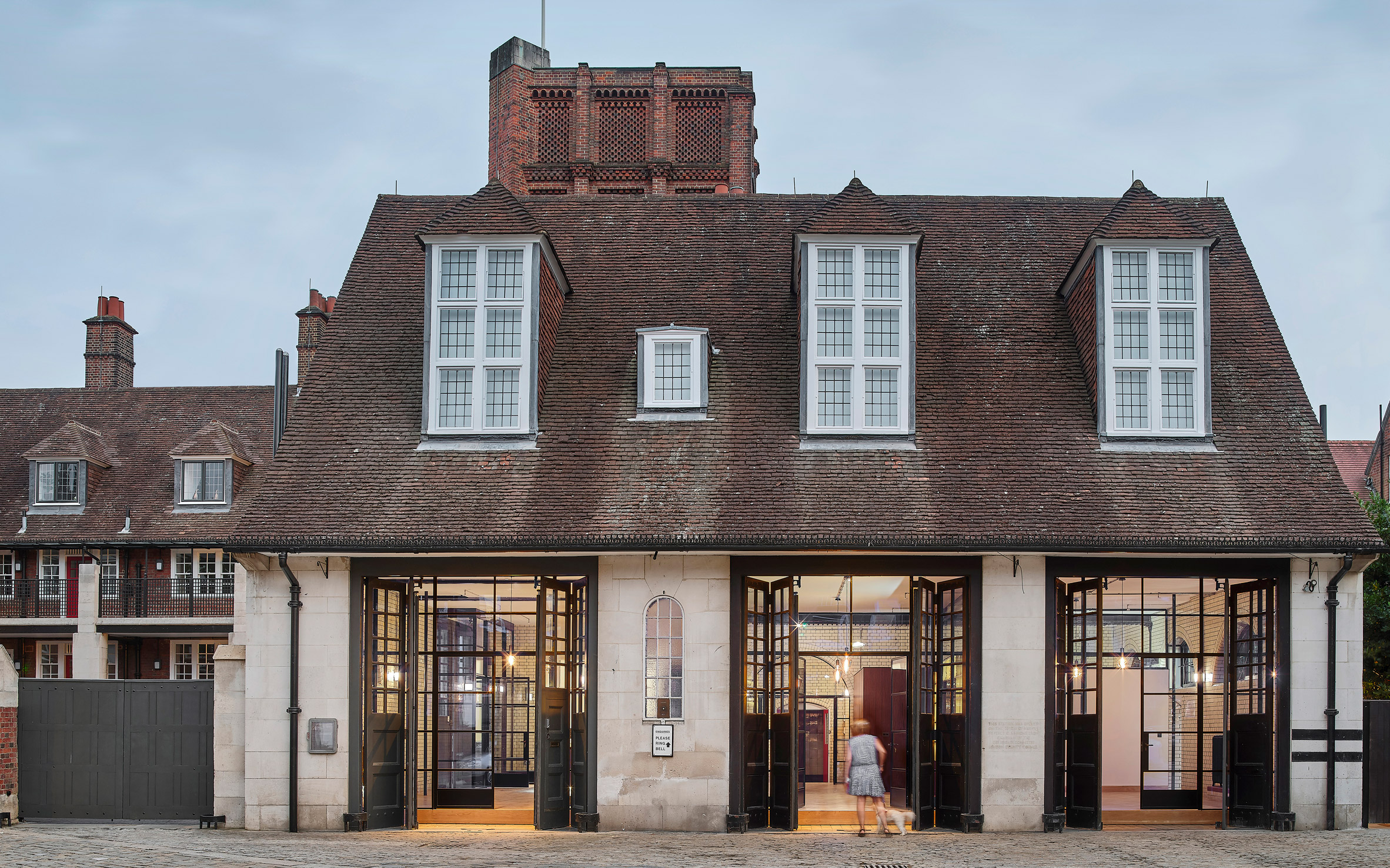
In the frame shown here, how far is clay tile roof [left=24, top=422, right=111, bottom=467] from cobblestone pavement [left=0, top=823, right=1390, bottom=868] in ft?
79.1

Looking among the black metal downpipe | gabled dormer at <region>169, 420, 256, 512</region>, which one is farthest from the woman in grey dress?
gabled dormer at <region>169, 420, 256, 512</region>

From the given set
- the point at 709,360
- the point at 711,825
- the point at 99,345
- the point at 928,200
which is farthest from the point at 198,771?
the point at 99,345

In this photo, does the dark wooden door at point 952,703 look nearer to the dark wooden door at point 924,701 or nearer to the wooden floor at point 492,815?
the dark wooden door at point 924,701

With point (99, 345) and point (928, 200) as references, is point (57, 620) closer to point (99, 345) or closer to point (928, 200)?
point (99, 345)

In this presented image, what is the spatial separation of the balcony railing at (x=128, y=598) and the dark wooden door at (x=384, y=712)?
2376cm

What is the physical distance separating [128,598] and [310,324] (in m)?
10.6

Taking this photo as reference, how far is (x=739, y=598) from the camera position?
15.7 meters

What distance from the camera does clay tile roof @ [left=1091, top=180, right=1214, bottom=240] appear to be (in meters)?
16.7

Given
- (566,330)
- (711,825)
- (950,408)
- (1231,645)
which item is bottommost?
(711,825)

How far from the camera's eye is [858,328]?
16812 mm

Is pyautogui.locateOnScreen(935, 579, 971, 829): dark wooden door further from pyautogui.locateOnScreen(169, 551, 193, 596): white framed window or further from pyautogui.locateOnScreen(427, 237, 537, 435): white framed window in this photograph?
pyautogui.locateOnScreen(169, 551, 193, 596): white framed window

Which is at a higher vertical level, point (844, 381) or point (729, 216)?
point (729, 216)

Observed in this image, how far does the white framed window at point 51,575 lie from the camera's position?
38094 mm

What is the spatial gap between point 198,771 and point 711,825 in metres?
6.38
